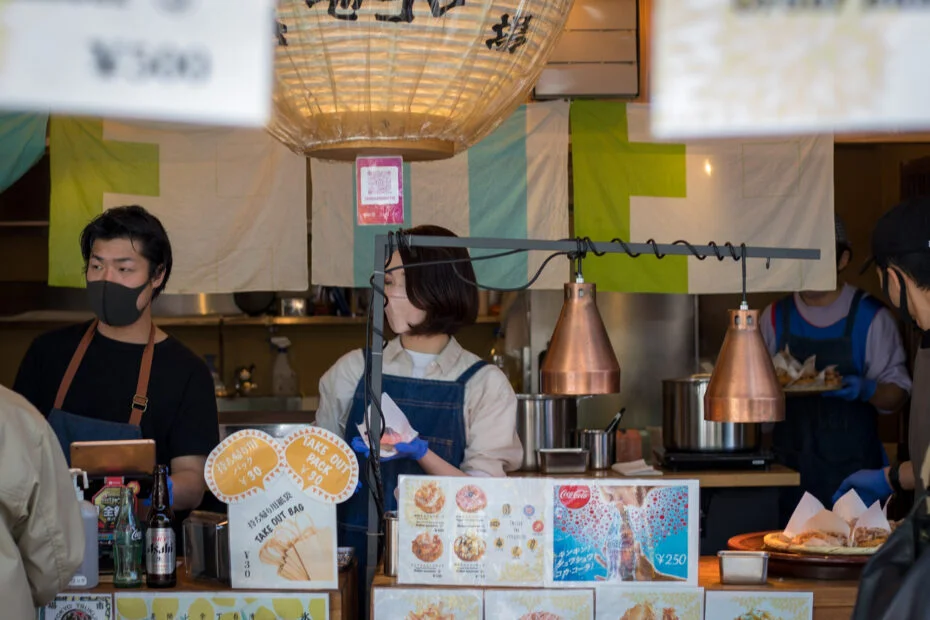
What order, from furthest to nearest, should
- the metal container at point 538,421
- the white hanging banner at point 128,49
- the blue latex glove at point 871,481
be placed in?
the metal container at point 538,421, the blue latex glove at point 871,481, the white hanging banner at point 128,49

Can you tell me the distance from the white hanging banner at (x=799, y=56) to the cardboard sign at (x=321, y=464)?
1.32 m

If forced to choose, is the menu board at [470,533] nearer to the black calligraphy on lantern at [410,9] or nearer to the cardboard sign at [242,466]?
the cardboard sign at [242,466]

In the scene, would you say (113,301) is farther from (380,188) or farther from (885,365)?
(885,365)

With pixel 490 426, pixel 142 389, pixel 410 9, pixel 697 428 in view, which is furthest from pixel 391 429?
pixel 697 428

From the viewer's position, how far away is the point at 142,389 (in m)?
3.50

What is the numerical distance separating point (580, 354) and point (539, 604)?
60 cm

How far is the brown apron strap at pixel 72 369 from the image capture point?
138 inches

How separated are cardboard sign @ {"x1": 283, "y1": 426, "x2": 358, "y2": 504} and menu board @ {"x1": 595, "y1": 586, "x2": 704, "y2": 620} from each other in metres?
0.66

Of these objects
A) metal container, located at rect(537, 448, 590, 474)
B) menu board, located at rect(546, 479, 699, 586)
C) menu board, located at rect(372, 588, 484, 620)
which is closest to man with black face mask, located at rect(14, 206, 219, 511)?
menu board, located at rect(372, 588, 484, 620)

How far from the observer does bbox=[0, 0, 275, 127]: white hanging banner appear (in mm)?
2682

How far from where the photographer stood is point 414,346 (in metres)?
3.54

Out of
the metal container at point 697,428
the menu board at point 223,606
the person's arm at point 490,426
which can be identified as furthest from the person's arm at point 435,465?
the metal container at point 697,428

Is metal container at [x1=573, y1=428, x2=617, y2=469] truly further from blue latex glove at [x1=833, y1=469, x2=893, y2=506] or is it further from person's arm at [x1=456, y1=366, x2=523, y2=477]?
person's arm at [x1=456, y1=366, x2=523, y2=477]

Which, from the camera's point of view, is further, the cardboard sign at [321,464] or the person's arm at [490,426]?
the person's arm at [490,426]
